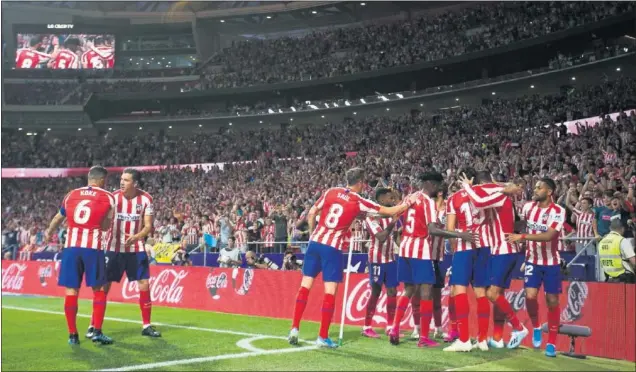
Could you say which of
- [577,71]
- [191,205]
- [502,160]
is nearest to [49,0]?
[191,205]

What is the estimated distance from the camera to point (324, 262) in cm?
901

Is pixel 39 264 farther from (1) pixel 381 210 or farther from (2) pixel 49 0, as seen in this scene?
(2) pixel 49 0

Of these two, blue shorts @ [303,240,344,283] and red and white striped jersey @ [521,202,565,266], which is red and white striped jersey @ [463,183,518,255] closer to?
red and white striped jersey @ [521,202,565,266]

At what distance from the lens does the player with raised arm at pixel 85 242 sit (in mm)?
9125

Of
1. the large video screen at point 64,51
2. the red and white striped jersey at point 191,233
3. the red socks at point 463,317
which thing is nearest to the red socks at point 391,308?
the red socks at point 463,317

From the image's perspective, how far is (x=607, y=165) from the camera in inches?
643

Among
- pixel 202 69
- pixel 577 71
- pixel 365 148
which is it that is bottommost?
pixel 365 148

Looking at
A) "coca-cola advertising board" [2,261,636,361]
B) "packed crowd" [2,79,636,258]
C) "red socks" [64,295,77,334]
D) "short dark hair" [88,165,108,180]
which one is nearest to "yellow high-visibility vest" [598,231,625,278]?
"coca-cola advertising board" [2,261,636,361]

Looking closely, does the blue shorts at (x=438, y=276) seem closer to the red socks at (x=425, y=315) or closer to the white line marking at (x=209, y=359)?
the red socks at (x=425, y=315)

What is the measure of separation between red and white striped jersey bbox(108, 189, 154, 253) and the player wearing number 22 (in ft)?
9.10

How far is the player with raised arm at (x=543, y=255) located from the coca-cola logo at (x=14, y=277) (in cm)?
1929

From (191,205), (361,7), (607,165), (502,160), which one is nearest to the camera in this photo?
(607,165)

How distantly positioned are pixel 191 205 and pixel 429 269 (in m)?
22.6

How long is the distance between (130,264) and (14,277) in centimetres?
1576
